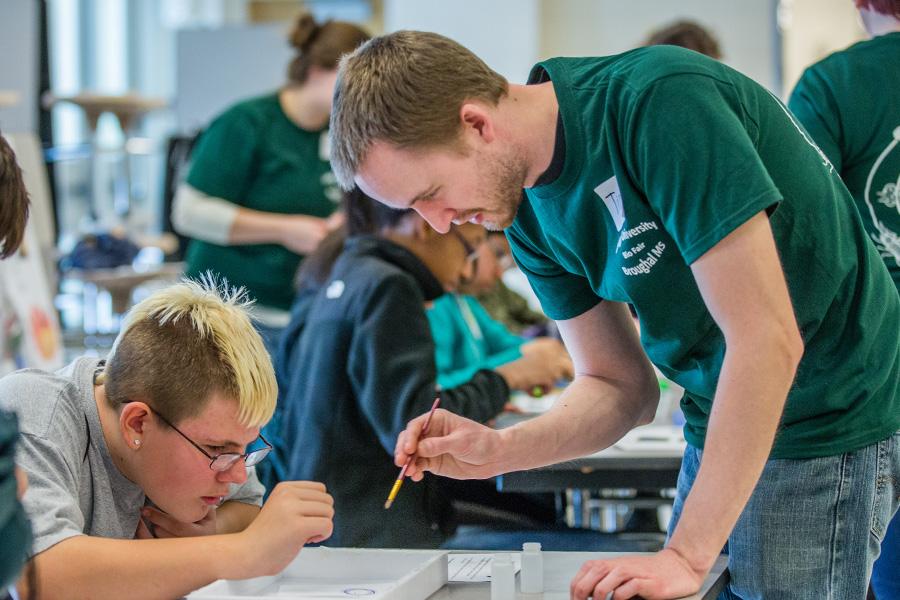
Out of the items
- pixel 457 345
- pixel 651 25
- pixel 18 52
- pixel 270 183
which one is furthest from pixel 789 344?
pixel 651 25

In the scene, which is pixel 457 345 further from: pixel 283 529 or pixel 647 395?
pixel 283 529

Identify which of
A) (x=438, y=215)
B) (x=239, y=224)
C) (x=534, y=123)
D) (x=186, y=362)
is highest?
(x=534, y=123)

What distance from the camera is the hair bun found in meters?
3.21

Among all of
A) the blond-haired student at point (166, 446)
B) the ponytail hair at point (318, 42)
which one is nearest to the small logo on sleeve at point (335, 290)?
the blond-haired student at point (166, 446)

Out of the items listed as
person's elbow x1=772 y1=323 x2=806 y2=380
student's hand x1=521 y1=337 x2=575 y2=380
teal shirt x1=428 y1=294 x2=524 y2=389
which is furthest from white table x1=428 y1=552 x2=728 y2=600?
student's hand x1=521 y1=337 x2=575 y2=380

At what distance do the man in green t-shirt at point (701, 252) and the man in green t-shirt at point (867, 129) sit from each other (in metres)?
0.44

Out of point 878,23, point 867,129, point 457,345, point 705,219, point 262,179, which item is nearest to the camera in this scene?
point 705,219

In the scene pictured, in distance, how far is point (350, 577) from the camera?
138 cm

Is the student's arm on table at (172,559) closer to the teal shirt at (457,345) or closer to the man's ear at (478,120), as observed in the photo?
the man's ear at (478,120)

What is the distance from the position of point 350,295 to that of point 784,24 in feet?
20.1

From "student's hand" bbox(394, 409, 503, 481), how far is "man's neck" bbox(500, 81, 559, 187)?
33 centimetres

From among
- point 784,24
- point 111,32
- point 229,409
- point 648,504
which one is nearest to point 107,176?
point 111,32

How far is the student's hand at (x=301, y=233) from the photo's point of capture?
122 inches

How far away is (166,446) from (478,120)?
57cm
